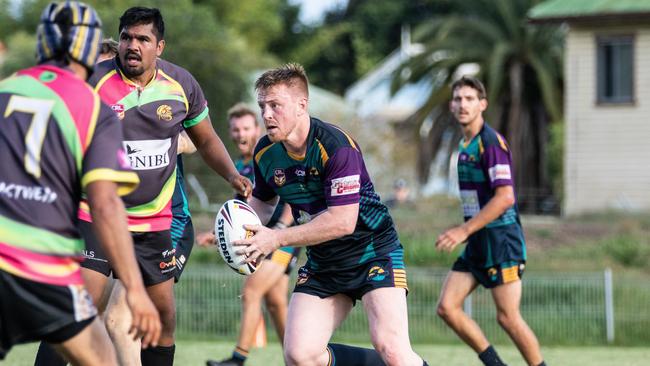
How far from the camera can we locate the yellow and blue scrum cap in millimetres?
4918

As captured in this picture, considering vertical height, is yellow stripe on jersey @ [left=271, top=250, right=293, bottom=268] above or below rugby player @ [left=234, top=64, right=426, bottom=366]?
below

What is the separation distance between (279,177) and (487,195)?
9.54 ft

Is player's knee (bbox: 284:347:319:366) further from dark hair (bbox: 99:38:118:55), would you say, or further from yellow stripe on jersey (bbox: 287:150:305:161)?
dark hair (bbox: 99:38:118:55)

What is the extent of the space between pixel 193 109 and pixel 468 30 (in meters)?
27.4

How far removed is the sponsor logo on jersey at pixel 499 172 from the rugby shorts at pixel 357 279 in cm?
235

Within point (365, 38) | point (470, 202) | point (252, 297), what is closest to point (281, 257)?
point (252, 297)

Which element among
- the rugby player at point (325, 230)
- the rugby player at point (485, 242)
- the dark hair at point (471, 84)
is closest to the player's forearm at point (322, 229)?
the rugby player at point (325, 230)

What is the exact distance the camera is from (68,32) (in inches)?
194

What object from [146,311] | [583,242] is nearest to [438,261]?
[583,242]

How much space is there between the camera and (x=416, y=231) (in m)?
Result: 19.4

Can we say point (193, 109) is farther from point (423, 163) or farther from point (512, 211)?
point (423, 163)

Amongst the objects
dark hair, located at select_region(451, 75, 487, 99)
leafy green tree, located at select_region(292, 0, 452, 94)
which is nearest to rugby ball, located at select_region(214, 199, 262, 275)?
dark hair, located at select_region(451, 75, 487, 99)

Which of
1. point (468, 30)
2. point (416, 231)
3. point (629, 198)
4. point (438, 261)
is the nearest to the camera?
point (438, 261)

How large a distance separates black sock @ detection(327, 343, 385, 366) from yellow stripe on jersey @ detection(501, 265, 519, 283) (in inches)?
94.8
